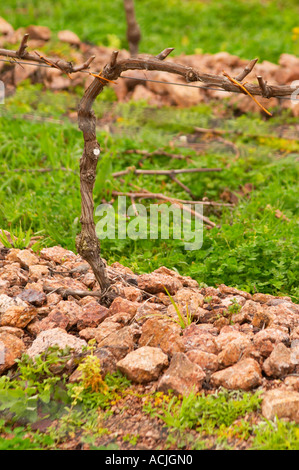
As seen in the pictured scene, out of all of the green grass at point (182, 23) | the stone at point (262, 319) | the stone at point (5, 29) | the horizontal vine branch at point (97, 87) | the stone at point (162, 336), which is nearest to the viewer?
the horizontal vine branch at point (97, 87)

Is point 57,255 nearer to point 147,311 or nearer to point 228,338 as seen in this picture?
point 147,311

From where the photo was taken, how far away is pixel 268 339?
2420 mm

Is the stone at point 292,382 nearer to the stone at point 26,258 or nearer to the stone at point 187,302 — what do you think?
the stone at point 187,302

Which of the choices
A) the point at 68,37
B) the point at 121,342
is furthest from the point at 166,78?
the point at 121,342

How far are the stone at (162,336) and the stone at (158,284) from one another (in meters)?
0.41

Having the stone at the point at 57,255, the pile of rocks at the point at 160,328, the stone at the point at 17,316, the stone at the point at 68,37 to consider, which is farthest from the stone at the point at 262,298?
the stone at the point at 68,37

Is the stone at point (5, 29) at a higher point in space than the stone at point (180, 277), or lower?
higher

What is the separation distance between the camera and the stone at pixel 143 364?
7.50 feet

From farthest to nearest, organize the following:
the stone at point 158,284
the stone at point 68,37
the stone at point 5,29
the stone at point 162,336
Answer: the stone at point 5,29
the stone at point 68,37
the stone at point 158,284
the stone at point 162,336

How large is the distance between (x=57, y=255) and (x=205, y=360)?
1446 mm

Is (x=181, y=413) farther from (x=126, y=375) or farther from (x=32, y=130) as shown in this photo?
(x=32, y=130)

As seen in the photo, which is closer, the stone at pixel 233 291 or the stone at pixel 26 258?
the stone at pixel 233 291

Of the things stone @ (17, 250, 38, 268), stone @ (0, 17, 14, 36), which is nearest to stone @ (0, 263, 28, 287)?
stone @ (17, 250, 38, 268)

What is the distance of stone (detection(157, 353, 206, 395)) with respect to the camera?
2211mm
